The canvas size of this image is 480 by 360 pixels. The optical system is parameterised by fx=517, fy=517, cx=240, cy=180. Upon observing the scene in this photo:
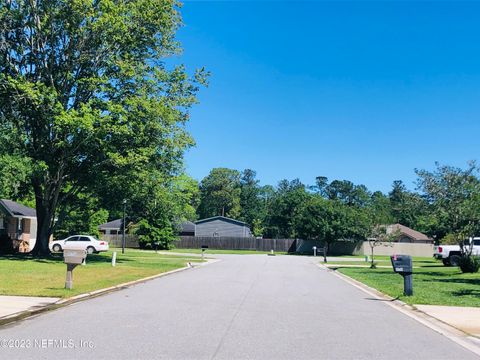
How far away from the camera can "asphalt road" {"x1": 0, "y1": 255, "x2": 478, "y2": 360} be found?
7.66m

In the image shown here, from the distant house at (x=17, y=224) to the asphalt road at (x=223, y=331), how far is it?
94.6 ft

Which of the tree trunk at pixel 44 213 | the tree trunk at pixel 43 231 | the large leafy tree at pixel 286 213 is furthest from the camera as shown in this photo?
the large leafy tree at pixel 286 213

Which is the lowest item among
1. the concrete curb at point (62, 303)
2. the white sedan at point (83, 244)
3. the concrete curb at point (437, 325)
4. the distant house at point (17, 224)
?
the concrete curb at point (437, 325)

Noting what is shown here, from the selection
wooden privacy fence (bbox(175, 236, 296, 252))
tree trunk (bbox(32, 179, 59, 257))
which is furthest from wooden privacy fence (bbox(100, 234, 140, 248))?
tree trunk (bbox(32, 179, 59, 257))

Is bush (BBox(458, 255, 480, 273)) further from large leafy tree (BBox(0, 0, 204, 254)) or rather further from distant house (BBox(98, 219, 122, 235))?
distant house (BBox(98, 219, 122, 235))

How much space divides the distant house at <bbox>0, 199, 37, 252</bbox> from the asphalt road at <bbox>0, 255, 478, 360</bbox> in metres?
28.8

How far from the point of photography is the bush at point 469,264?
2853 centimetres

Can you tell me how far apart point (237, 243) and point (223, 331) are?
67.0m

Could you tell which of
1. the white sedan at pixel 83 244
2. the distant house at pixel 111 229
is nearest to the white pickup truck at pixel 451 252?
the white sedan at pixel 83 244

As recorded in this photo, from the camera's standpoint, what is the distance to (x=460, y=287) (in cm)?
1989

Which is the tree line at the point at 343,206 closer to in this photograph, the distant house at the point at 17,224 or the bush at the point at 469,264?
the bush at the point at 469,264

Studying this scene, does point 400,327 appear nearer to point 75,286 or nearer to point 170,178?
point 75,286

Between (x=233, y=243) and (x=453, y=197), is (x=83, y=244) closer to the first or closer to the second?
(x=453, y=197)

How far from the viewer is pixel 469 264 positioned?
28547 millimetres
